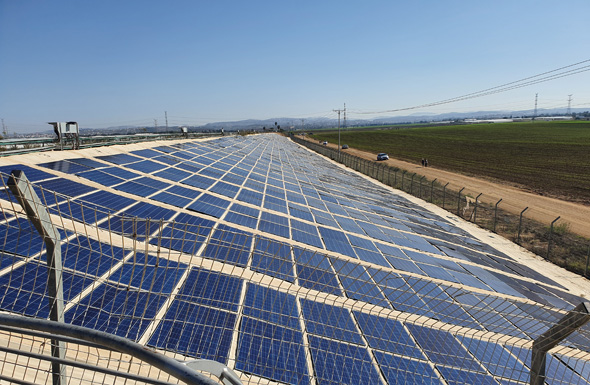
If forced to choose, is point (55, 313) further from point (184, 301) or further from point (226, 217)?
point (226, 217)

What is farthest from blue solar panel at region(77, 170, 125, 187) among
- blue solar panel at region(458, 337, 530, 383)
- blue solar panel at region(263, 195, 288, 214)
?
blue solar panel at region(458, 337, 530, 383)

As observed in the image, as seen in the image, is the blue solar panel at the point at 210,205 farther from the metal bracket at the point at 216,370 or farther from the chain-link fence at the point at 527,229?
the chain-link fence at the point at 527,229

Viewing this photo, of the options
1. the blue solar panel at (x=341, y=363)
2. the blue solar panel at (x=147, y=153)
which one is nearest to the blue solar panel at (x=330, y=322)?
the blue solar panel at (x=341, y=363)

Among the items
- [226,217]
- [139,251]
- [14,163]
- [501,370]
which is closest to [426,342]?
[501,370]

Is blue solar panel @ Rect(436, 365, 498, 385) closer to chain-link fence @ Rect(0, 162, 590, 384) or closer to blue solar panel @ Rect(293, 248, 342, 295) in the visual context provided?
chain-link fence @ Rect(0, 162, 590, 384)

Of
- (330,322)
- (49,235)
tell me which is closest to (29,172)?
(49,235)
